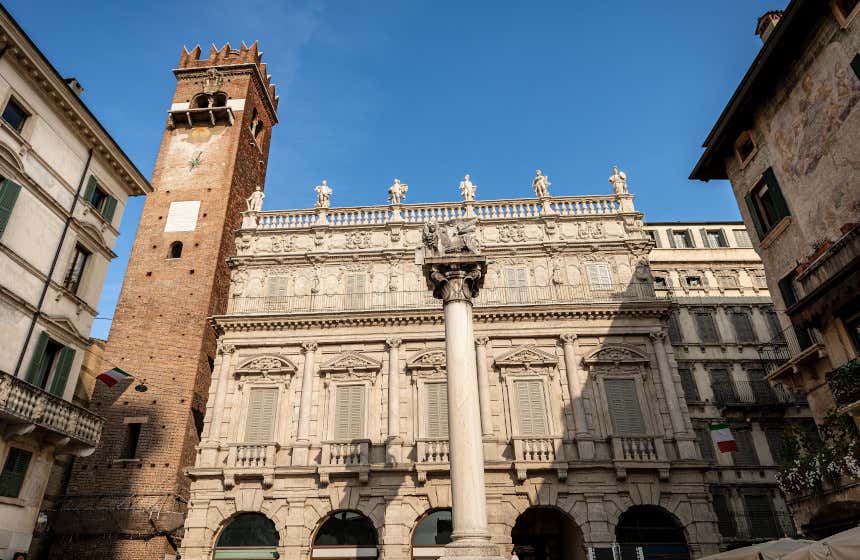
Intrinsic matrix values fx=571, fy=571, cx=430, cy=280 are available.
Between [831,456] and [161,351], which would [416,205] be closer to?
[161,351]

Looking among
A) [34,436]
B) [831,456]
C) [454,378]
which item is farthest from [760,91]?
[34,436]

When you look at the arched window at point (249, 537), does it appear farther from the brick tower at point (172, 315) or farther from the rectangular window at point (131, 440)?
the rectangular window at point (131, 440)

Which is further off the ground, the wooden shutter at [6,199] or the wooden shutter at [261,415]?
the wooden shutter at [6,199]

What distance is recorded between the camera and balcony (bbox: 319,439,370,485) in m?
22.4

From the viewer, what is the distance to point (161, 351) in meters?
26.3

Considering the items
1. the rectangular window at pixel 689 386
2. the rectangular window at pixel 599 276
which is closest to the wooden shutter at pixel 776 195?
the rectangular window at pixel 599 276

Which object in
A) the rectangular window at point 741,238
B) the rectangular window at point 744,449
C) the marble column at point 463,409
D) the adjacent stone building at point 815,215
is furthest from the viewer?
the rectangular window at point 741,238

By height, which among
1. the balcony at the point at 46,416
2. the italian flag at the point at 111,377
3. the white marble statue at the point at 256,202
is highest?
the white marble statue at the point at 256,202

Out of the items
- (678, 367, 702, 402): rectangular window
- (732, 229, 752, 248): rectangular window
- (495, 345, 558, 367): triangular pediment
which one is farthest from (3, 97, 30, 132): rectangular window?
(732, 229, 752, 248): rectangular window

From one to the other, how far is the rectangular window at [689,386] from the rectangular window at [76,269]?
96.8ft

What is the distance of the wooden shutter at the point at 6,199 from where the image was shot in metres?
17.7

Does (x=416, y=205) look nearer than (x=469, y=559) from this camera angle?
No

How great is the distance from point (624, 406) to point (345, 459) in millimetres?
11755

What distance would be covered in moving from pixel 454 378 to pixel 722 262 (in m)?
28.1
